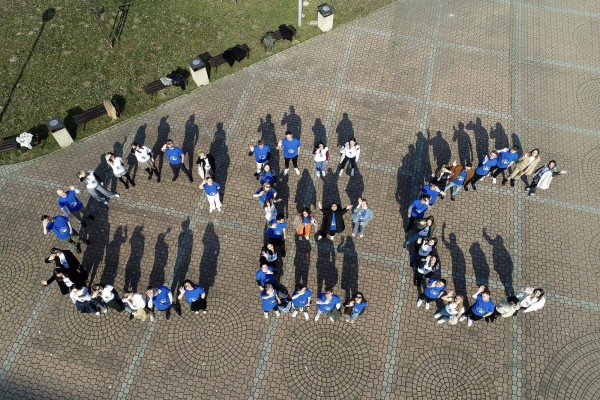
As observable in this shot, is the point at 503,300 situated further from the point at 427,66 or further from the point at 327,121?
the point at 427,66

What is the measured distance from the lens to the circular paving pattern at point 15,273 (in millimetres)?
13047

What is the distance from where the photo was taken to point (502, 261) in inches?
548

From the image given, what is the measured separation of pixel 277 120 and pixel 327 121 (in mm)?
1903

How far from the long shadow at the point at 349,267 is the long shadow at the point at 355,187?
4.94 feet

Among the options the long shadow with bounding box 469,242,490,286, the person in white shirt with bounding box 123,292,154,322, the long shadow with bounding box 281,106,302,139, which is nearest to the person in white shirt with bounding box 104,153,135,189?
the person in white shirt with bounding box 123,292,154,322

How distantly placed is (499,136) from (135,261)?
13.5 m

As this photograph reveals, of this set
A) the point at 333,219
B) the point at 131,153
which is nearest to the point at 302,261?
the point at 333,219

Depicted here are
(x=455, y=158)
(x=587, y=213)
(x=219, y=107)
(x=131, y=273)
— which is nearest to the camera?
(x=131, y=273)

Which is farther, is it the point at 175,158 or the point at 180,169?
the point at 180,169

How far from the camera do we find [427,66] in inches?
729

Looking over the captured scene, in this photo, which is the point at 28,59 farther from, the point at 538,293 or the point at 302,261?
the point at 538,293

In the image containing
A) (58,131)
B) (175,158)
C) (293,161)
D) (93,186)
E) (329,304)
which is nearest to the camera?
(329,304)

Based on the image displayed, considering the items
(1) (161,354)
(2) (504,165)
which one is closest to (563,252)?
(2) (504,165)

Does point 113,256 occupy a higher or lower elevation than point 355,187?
lower
